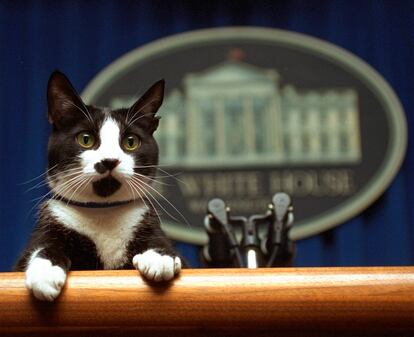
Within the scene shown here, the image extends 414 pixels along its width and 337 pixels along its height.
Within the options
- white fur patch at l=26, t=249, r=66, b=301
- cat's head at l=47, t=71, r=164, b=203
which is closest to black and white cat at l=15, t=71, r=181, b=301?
cat's head at l=47, t=71, r=164, b=203

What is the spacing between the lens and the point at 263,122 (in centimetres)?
152

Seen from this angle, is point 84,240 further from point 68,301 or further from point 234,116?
point 234,116

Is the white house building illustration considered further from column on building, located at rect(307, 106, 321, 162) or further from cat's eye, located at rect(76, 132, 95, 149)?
cat's eye, located at rect(76, 132, 95, 149)

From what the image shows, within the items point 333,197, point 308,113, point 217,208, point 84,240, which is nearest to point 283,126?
point 308,113

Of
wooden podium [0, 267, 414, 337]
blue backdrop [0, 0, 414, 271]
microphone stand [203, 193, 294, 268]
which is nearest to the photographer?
wooden podium [0, 267, 414, 337]

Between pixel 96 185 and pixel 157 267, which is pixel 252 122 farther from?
pixel 157 267

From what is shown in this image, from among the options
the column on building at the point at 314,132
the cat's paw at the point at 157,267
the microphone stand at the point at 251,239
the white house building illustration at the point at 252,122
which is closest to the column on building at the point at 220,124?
the white house building illustration at the point at 252,122

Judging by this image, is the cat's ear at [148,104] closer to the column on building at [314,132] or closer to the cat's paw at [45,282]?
the cat's paw at [45,282]

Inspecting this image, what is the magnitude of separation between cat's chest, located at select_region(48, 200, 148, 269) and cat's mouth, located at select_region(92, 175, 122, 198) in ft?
0.09

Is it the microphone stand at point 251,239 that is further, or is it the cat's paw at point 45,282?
the microphone stand at point 251,239

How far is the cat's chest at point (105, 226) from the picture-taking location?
2.31 ft

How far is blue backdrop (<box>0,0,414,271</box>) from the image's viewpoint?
1.45 meters

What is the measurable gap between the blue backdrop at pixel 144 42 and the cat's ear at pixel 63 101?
781mm

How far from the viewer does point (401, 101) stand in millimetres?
1511
